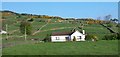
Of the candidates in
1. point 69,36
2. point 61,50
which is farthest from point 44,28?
point 61,50

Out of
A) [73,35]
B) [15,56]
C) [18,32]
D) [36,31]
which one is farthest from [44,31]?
[15,56]

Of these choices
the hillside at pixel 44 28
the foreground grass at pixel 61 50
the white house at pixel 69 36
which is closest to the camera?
the foreground grass at pixel 61 50

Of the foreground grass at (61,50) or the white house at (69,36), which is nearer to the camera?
the foreground grass at (61,50)

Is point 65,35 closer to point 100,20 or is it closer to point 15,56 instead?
point 15,56

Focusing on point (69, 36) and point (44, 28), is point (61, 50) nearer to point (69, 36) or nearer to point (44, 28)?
point (69, 36)

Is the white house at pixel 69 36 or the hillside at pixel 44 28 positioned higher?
the hillside at pixel 44 28

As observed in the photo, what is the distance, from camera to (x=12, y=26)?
76312mm

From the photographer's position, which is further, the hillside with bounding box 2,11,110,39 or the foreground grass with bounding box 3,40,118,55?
the hillside with bounding box 2,11,110,39

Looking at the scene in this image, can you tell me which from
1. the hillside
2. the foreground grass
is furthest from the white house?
the foreground grass

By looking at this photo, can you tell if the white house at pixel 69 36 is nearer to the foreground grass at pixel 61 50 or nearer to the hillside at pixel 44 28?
the hillside at pixel 44 28

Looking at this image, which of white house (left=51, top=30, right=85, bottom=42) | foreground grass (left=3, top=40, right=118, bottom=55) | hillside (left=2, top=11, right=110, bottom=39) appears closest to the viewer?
foreground grass (left=3, top=40, right=118, bottom=55)

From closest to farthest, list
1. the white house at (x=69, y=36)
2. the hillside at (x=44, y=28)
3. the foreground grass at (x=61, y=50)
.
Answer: the foreground grass at (x=61, y=50), the white house at (x=69, y=36), the hillside at (x=44, y=28)

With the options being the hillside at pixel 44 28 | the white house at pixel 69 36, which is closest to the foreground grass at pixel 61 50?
the white house at pixel 69 36

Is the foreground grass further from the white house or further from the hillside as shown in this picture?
the hillside
